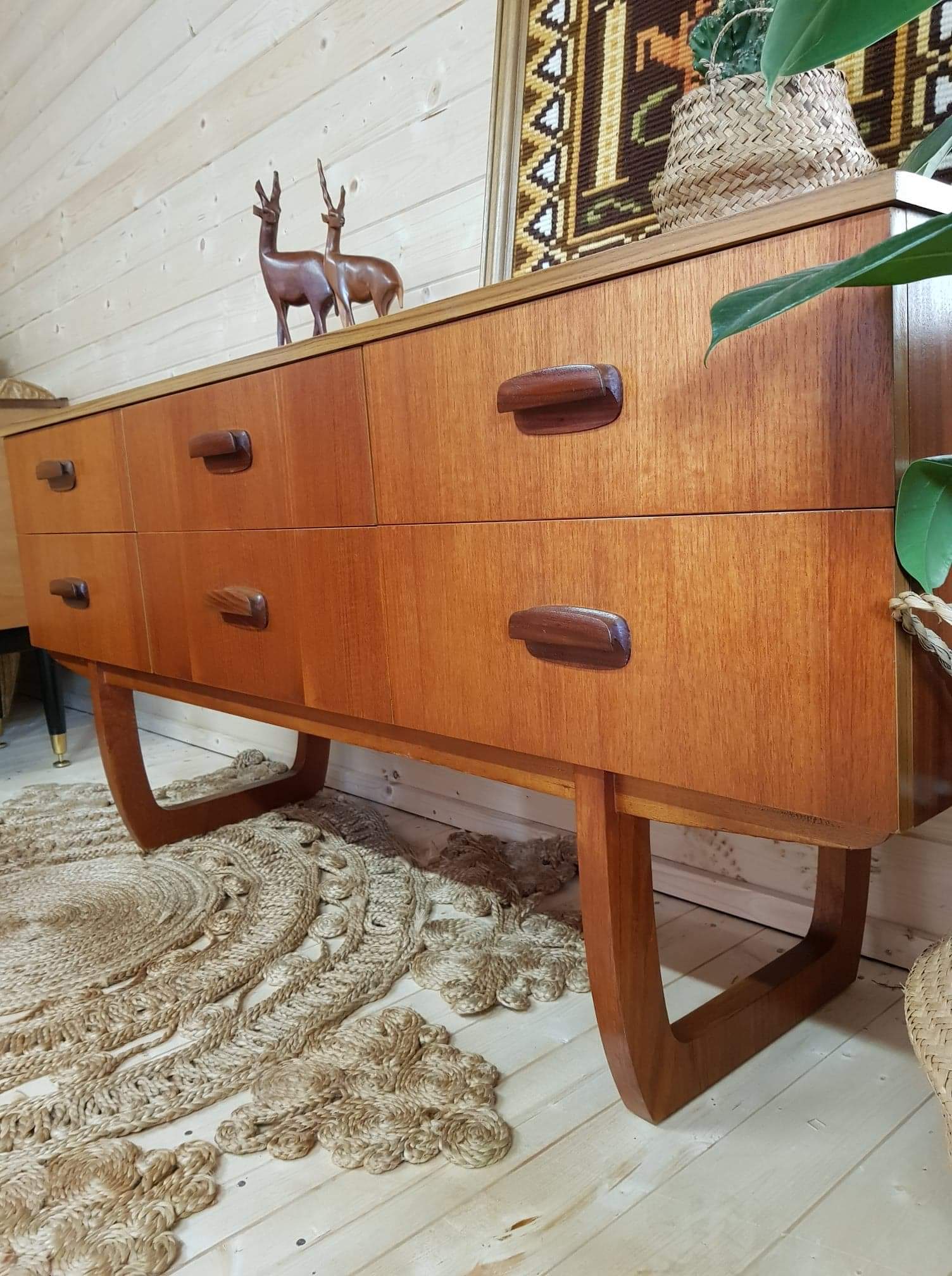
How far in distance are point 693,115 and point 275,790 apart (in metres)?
1.34

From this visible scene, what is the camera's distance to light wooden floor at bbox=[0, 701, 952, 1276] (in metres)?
0.73

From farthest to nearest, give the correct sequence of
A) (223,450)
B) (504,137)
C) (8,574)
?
(8,574), (504,137), (223,450)

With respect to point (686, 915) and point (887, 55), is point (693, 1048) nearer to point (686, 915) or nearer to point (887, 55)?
point (686, 915)

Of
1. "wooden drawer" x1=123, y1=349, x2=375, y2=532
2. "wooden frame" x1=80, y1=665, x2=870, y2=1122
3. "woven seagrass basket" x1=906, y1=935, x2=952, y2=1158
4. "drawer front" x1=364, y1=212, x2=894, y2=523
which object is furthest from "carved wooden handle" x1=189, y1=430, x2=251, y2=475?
"woven seagrass basket" x1=906, y1=935, x2=952, y2=1158

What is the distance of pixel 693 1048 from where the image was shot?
2.98 feet

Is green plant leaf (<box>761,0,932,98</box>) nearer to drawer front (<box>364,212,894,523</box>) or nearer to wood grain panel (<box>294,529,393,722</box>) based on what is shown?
drawer front (<box>364,212,894,523</box>)

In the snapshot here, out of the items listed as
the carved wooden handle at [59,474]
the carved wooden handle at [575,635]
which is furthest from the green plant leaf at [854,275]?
the carved wooden handle at [59,474]

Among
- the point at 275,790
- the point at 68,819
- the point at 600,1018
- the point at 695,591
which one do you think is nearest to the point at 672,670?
the point at 695,591

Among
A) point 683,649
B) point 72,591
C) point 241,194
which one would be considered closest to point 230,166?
point 241,194

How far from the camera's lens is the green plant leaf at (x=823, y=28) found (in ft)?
1.36

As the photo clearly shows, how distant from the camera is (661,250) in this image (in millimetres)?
662

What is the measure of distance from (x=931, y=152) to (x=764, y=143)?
0.23m

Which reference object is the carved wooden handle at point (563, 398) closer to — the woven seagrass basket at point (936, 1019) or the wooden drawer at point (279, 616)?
the wooden drawer at point (279, 616)

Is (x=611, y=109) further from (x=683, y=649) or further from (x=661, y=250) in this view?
(x=683, y=649)
